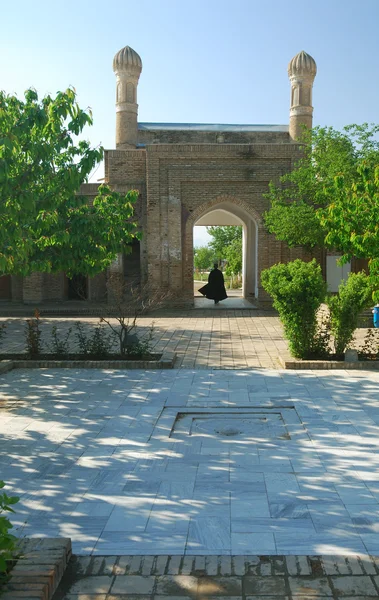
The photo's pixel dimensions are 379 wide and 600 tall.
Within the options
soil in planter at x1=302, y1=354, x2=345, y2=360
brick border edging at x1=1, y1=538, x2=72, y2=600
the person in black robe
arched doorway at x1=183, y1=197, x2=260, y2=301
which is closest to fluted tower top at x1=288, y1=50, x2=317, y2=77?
arched doorway at x1=183, y1=197, x2=260, y2=301

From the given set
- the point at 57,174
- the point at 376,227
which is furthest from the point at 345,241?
the point at 57,174

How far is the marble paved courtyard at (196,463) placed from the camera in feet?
12.4

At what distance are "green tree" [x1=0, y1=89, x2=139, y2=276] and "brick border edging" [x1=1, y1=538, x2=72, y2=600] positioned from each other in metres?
3.23

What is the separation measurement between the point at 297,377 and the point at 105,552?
5.44 metres

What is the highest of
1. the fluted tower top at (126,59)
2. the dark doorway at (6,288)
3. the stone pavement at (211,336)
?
the fluted tower top at (126,59)

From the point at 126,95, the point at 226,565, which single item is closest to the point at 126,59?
the point at 126,95

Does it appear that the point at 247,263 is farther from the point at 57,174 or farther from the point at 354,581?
the point at 354,581

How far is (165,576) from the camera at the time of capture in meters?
3.28

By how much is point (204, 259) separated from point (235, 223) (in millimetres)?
30979

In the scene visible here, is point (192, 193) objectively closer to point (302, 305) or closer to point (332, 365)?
point (302, 305)

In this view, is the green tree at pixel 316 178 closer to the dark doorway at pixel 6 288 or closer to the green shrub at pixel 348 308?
the green shrub at pixel 348 308

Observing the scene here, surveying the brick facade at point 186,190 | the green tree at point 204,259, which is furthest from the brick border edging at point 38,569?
the green tree at point 204,259

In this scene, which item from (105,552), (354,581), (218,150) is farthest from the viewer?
(218,150)

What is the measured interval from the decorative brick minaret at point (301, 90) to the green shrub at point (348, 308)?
523 inches
